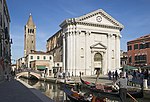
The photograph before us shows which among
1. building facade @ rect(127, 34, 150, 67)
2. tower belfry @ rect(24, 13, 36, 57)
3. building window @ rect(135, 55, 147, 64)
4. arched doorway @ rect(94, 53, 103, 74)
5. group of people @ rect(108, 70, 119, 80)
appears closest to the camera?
group of people @ rect(108, 70, 119, 80)

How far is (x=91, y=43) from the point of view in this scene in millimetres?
50000

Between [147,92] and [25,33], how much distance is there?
84.3 metres

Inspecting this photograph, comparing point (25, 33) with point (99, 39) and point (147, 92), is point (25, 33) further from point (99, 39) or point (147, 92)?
point (147, 92)

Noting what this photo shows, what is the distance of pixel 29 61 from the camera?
65812 mm

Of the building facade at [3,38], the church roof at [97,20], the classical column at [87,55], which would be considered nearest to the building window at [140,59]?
the church roof at [97,20]

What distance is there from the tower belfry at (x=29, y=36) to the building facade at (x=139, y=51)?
2009 inches

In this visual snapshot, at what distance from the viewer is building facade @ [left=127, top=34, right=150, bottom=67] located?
46.6 meters

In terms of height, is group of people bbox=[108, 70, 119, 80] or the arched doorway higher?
the arched doorway

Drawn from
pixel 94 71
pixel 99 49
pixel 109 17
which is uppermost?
pixel 109 17

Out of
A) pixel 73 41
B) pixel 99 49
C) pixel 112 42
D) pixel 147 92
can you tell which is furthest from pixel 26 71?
pixel 147 92

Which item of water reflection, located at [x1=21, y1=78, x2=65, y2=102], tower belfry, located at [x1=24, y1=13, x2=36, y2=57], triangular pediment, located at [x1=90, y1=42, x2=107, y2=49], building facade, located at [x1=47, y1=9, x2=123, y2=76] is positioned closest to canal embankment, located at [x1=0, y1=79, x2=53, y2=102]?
water reflection, located at [x1=21, y1=78, x2=65, y2=102]

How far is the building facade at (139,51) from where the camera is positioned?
46.6 meters

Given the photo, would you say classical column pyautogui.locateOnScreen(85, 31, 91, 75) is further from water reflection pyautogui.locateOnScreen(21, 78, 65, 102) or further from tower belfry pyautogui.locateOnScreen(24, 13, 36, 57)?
tower belfry pyautogui.locateOnScreen(24, 13, 36, 57)

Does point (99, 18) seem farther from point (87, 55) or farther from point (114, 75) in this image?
point (114, 75)
